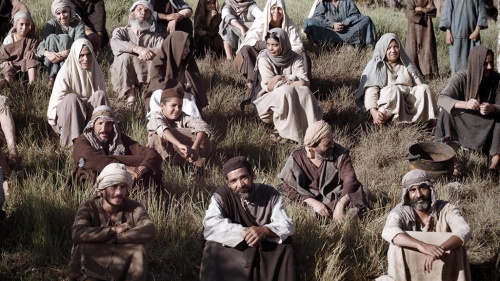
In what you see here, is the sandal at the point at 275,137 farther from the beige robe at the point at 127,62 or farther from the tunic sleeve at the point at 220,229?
the tunic sleeve at the point at 220,229

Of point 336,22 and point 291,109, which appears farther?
point 336,22

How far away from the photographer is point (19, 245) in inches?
311

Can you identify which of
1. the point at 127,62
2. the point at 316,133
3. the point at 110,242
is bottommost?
the point at 127,62

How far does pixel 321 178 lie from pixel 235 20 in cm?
448

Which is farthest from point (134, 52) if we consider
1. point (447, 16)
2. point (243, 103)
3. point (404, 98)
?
point (447, 16)

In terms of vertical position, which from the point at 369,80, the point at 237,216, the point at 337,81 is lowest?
the point at 337,81

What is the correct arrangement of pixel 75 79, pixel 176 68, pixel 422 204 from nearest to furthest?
pixel 422 204, pixel 75 79, pixel 176 68

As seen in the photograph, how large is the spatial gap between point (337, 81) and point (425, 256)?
566 centimetres

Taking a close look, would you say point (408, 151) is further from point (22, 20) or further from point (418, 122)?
point (22, 20)

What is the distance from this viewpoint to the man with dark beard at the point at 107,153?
340 inches

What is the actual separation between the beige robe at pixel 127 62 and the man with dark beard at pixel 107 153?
6.80 feet

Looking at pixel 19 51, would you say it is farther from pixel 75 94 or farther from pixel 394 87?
pixel 394 87

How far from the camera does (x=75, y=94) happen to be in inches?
383

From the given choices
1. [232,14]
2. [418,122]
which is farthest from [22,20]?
[418,122]
